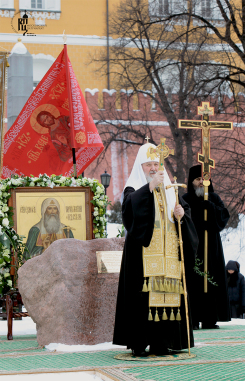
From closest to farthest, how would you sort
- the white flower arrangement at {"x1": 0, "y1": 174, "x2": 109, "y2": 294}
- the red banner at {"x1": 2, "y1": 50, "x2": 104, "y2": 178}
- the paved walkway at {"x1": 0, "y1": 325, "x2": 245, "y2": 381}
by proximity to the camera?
the paved walkway at {"x1": 0, "y1": 325, "x2": 245, "y2": 381} → the white flower arrangement at {"x1": 0, "y1": 174, "x2": 109, "y2": 294} → the red banner at {"x1": 2, "y1": 50, "x2": 104, "y2": 178}

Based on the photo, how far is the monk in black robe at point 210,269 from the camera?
303 inches

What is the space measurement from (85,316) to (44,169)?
3321mm

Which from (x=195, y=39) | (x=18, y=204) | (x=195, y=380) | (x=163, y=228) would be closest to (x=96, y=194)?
(x=18, y=204)

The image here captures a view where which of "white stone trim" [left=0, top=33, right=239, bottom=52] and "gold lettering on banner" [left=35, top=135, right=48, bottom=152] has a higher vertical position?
"white stone trim" [left=0, top=33, right=239, bottom=52]

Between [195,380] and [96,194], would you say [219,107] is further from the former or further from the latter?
[195,380]

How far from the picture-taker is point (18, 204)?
298 inches

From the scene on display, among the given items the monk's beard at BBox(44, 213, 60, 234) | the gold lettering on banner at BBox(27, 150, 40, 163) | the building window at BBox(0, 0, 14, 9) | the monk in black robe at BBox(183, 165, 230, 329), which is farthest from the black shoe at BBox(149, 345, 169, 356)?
the building window at BBox(0, 0, 14, 9)

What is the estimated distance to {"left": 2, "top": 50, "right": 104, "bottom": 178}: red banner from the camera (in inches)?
347

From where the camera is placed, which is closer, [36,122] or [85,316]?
[85,316]

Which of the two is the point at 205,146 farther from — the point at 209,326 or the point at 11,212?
the point at 11,212

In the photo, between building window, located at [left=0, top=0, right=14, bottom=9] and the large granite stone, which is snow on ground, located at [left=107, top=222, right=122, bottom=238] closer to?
building window, located at [left=0, top=0, right=14, bottom=9]

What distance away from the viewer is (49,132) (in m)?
8.92

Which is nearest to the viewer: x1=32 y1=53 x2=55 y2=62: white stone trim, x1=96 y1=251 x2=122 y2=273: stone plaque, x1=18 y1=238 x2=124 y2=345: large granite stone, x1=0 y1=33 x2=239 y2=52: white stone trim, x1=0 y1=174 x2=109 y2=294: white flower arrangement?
x1=18 y1=238 x2=124 y2=345: large granite stone

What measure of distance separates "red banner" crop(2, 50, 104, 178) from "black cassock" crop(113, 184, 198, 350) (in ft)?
11.9
